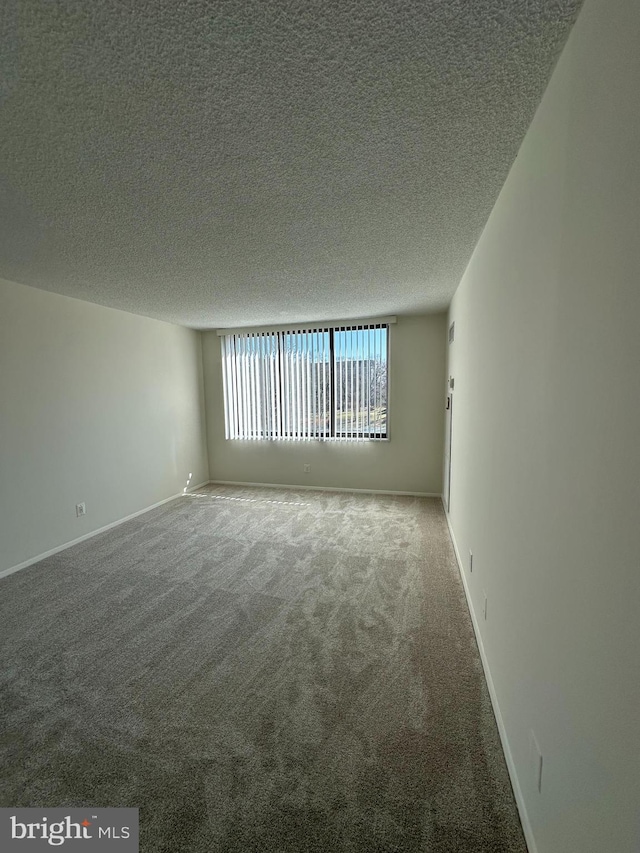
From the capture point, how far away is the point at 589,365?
792 millimetres

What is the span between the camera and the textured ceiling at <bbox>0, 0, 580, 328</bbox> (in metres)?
0.88

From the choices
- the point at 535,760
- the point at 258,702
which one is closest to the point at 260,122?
the point at 535,760

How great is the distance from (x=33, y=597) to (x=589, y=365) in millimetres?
3450

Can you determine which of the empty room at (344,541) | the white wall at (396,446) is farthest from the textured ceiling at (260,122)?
the white wall at (396,446)

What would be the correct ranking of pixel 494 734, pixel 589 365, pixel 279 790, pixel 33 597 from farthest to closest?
1. pixel 33 597
2. pixel 494 734
3. pixel 279 790
4. pixel 589 365

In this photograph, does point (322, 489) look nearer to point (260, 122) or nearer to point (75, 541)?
point (75, 541)

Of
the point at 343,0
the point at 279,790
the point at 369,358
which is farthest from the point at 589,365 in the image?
the point at 369,358

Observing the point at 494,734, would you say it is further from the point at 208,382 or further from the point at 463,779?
the point at 208,382

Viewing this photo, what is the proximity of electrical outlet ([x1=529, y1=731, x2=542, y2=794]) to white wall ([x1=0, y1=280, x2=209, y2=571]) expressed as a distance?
3.65 meters

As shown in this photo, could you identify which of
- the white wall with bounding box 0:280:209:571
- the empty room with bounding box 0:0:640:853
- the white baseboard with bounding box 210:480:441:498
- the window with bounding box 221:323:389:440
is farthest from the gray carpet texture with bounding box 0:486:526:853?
the window with bounding box 221:323:389:440

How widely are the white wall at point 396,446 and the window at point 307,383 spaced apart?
16 cm

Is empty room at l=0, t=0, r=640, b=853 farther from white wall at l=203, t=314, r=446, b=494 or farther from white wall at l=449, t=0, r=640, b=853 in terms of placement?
white wall at l=203, t=314, r=446, b=494

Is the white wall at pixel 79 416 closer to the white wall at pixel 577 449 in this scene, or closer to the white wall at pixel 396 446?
the white wall at pixel 396 446

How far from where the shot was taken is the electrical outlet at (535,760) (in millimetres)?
1038
